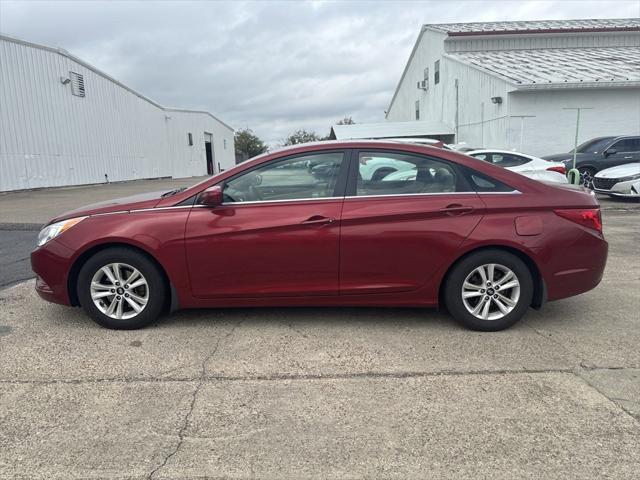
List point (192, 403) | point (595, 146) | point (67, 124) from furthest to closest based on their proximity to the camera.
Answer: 1. point (67, 124)
2. point (595, 146)
3. point (192, 403)

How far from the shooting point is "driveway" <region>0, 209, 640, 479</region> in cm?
246

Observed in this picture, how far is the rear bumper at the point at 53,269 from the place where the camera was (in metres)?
4.05

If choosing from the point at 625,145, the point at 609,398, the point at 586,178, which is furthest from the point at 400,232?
the point at 625,145

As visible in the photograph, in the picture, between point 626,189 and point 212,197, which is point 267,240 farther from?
point 626,189

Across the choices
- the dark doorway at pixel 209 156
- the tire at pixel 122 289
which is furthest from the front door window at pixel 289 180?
the dark doorway at pixel 209 156

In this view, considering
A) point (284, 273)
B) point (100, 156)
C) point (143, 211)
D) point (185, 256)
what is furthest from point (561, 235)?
point (100, 156)

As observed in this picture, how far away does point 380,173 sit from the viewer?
4156mm

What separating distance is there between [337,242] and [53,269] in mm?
2413

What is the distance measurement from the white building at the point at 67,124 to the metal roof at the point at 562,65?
1874 cm

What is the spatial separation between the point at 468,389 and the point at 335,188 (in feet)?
6.21

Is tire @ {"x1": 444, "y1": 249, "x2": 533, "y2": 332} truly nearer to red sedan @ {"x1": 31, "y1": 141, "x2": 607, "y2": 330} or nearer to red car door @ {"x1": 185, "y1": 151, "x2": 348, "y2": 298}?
red sedan @ {"x1": 31, "y1": 141, "x2": 607, "y2": 330}

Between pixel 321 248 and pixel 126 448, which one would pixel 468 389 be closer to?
pixel 321 248

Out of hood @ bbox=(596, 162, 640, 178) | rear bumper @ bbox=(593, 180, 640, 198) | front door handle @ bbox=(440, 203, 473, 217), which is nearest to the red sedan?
front door handle @ bbox=(440, 203, 473, 217)

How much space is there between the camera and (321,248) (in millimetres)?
3967
